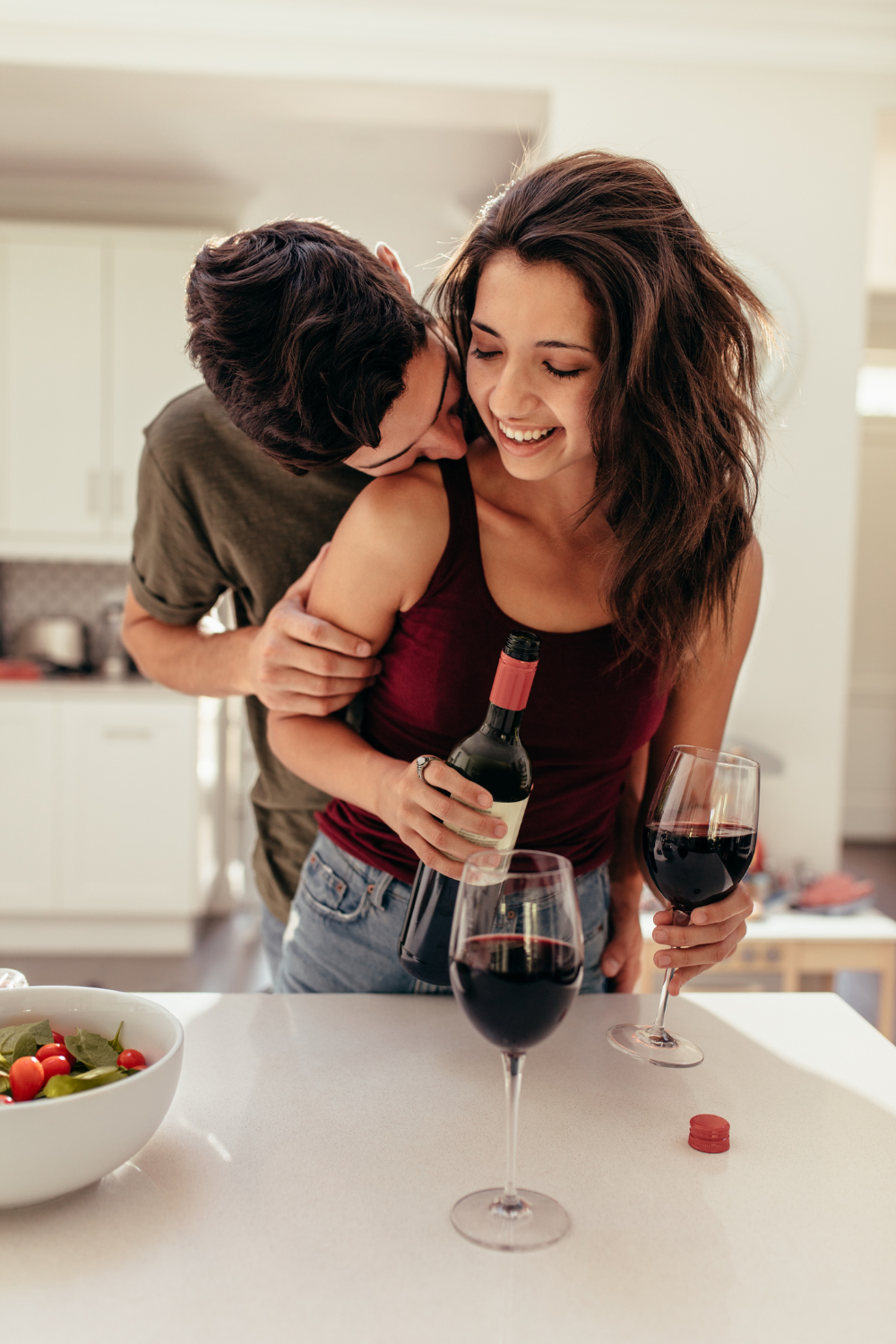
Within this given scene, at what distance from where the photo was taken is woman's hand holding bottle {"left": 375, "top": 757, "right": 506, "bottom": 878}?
2.84 feet

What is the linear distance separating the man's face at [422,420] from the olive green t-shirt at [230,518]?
10.8 inches

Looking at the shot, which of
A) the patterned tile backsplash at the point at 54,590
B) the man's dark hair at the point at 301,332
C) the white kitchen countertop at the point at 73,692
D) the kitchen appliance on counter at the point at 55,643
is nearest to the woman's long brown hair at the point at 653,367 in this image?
the man's dark hair at the point at 301,332

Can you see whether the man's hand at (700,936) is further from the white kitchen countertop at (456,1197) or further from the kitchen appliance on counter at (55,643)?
the kitchen appliance on counter at (55,643)

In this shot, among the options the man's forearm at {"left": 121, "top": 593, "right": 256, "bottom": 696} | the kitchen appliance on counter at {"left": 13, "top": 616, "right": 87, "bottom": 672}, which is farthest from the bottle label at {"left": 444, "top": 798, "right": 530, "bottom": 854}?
the kitchen appliance on counter at {"left": 13, "top": 616, "right": 87, "bottom": 672}

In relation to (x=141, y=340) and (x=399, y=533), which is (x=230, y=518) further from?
(x=141, y=340)

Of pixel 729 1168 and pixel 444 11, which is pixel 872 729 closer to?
pixel 444 11

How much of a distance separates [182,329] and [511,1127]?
3.93m

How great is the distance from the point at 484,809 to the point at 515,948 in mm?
239

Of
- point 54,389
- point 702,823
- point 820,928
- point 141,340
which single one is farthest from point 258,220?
point 702,823

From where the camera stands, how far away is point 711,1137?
2.64 ft

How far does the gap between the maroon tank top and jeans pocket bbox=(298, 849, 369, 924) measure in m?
0.03

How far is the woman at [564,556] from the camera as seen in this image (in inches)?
40.2

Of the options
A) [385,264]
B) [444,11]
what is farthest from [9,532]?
[385,264]

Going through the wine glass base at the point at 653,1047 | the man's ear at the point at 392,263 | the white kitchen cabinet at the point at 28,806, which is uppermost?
the man's ear at the point at 392,263
